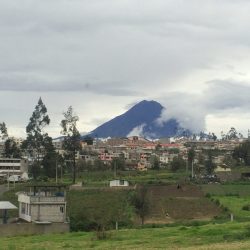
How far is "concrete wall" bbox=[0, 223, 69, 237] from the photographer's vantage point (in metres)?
39.6

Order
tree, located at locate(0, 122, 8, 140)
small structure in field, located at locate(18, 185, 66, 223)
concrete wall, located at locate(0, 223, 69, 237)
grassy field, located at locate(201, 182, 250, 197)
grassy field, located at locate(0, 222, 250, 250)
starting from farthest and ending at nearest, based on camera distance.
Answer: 1. tree, located at locate(0, 122, 8, 140)
2. grassy field, located at locate(201, 182, 250, 197)
3. small structure in field, located at locate(18, 185, 66, 223)
4. concrete wall, located at locate(0, 223, 69, 237)
5. grassy field, located at locate(0, 222, 250, 250)

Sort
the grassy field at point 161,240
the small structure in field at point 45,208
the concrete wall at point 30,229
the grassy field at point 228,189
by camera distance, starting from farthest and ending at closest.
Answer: the grassy field at point 228,189 < the small structure in field at point 45,208 < the concrete wall at point 30,229 < the grassy field at point 161,240

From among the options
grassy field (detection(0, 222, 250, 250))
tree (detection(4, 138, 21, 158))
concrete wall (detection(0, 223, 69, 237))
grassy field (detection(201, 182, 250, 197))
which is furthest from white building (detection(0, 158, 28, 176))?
grassy field (detection(0, 222, 250, 250))

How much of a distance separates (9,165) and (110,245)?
93298mm

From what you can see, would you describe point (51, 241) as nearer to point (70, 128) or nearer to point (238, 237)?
point (238, 237)

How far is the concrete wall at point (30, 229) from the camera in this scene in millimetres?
39625

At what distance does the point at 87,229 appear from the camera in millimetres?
42344

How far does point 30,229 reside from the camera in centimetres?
4059

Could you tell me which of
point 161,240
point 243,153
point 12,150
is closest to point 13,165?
point 12,150

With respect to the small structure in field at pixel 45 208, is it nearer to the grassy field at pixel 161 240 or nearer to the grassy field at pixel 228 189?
the grassy field at pixel 161 240

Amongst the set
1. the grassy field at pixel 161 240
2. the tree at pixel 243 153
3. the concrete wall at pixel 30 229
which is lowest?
the concrete wall at pixel 30 229

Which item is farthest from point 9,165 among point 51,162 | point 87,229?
point 87,229

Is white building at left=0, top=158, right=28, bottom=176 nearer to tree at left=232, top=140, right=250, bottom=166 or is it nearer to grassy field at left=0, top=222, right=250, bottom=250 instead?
tree at left=232, top=140, right=250, bottom=166

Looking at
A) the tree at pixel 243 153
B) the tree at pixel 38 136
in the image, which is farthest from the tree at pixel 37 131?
the tree at pixel 243 153
